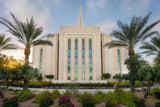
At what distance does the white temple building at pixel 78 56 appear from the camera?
30344mm

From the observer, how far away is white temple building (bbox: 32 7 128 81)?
30344 millimetres

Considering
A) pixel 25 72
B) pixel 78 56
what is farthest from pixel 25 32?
pixel 78 56

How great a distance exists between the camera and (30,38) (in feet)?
44.7

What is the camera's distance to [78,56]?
30719 mm

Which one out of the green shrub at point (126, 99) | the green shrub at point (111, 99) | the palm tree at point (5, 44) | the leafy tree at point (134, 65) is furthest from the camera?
the palm tree at point (5, 44)

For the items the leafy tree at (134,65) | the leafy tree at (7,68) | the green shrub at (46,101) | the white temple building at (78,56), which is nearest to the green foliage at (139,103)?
the leafy tree at (134,65)

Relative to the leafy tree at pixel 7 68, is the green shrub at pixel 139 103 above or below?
below

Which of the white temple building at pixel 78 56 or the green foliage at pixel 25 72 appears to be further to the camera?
the white temple building at pixel 78 56

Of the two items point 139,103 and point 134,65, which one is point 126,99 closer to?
point 139,103

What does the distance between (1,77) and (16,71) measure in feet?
4.31

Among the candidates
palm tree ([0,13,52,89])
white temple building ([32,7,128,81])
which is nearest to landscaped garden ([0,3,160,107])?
palm tree ([0,13,52,89])

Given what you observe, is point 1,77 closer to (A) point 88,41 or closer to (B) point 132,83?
(B) point 132,83

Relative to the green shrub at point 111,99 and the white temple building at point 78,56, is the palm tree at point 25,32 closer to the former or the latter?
the green shrub at point 111,99

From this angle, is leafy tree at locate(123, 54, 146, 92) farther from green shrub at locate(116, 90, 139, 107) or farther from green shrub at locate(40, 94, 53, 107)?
green shrub at locate(40, 94, 53, 107)
